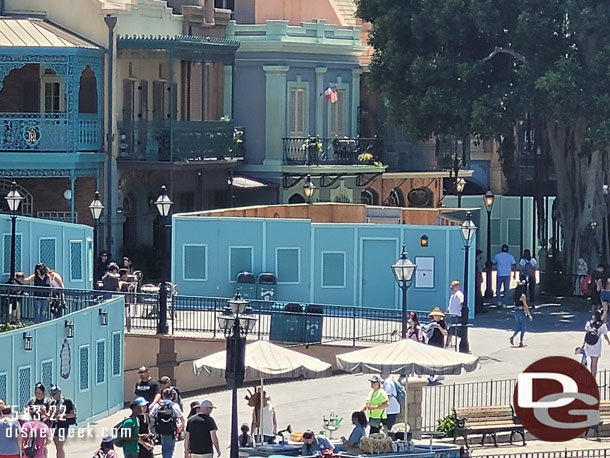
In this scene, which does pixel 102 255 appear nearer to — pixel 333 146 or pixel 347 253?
pixel 347 253

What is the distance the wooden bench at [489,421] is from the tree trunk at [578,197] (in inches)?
675

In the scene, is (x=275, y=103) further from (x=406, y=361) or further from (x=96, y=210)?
(x=406, y=361)

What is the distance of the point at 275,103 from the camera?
52.4 meters

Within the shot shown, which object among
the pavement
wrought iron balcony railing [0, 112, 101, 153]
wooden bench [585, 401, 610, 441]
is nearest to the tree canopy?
the pavement

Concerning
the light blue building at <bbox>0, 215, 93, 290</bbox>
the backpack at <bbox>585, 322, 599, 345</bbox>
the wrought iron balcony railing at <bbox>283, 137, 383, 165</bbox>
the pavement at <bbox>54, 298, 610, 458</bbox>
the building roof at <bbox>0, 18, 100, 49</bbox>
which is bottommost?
the pavement at <bbox>54, 298, 610, 458</bbox>

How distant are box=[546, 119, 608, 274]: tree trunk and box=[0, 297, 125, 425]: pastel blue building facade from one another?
1688 centimetres

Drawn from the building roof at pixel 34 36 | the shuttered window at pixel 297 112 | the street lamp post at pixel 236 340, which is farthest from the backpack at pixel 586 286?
the street lamp post at pixel 236 340

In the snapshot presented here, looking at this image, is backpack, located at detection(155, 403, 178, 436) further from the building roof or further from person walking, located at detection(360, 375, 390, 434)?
the building roof

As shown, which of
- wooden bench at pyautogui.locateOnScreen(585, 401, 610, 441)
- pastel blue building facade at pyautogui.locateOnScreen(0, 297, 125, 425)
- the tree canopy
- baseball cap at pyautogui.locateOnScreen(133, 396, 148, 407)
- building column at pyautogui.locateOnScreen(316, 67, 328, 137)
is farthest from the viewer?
building column at pyautogui.locateOnScreen(316, 67, 328, 137)

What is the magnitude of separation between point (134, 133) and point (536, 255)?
15966 millimetres

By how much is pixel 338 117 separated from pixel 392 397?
2633 cm

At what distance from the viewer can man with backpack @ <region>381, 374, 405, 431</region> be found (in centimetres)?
2905

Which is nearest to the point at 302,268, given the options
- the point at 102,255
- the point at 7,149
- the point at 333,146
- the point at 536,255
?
the point at 102,255

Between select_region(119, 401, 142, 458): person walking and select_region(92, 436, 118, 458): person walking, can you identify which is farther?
select_region(119, 401, 142, 458): person walking
